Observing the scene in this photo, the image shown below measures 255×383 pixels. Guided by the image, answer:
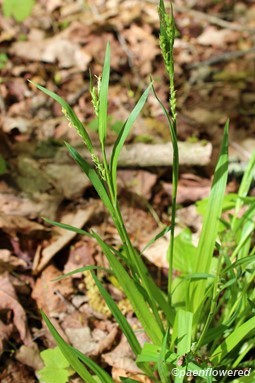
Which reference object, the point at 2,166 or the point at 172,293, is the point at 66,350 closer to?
the point at 172,293

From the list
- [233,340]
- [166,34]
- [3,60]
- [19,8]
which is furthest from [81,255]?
[19,8]

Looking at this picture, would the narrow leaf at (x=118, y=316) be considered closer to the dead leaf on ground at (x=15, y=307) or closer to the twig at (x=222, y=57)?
the dead leaf on ground at (x=15, y=307)

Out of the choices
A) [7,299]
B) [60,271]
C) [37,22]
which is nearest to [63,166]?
[60,271]

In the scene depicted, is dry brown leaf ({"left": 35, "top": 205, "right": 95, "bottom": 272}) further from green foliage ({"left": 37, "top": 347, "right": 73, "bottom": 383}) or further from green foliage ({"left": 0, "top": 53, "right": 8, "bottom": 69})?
green foliage ({"left": 0, "top": 53, "right": 8, "bottom": 69})

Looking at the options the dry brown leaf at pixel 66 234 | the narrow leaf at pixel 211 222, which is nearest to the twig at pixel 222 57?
the dry brown leaf at pixel 66 234

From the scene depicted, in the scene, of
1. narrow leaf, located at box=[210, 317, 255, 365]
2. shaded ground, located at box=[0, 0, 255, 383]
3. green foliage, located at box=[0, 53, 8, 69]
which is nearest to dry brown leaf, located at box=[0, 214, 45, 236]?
shaded ground, located at box=[0, 0, 255, 383]
